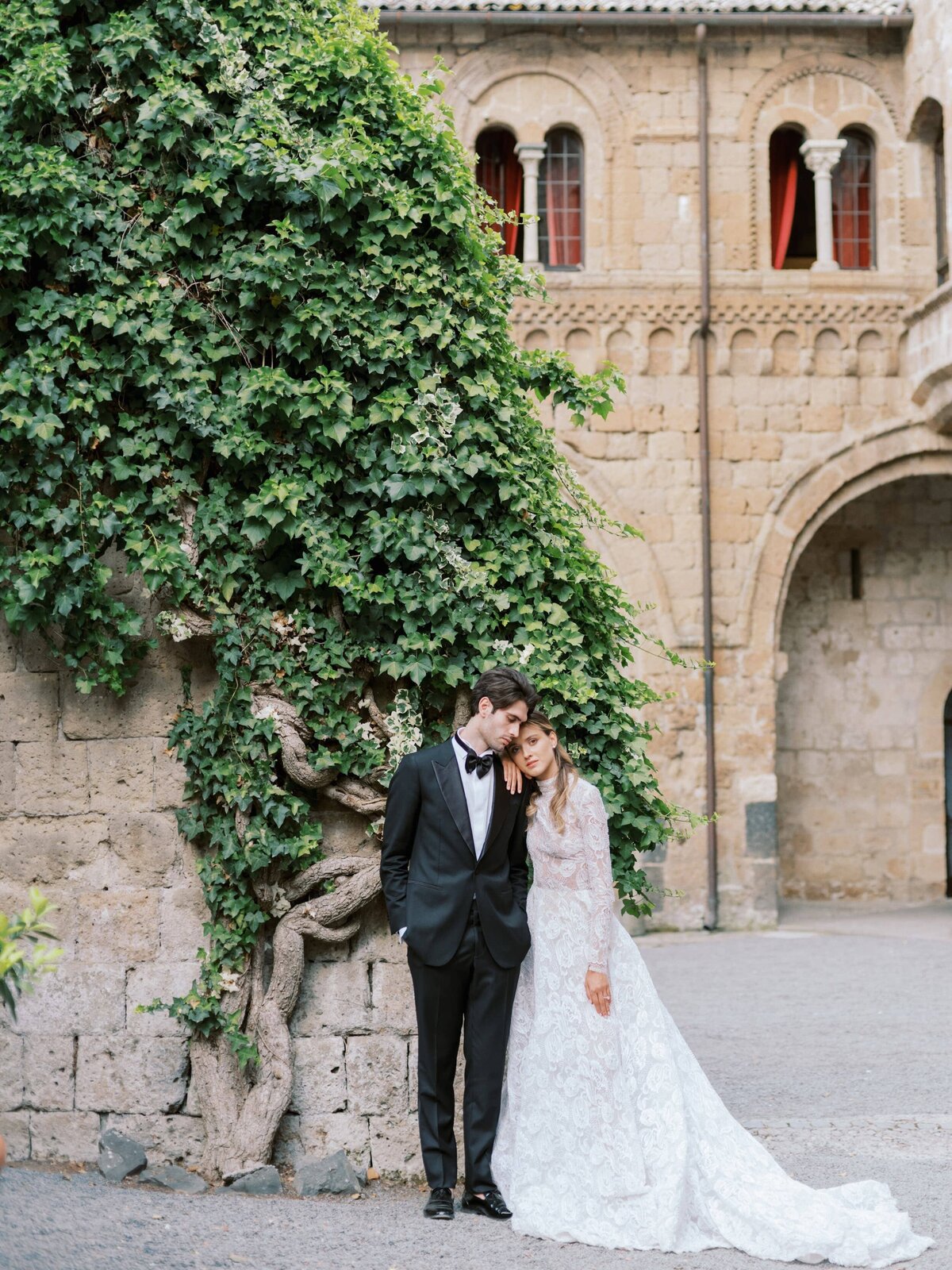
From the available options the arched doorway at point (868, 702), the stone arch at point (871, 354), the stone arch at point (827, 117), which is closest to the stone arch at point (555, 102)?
the stone arch at point (827, 117)

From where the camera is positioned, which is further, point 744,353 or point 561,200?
point 561,200

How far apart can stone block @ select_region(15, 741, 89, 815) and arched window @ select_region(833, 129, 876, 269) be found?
11.3m

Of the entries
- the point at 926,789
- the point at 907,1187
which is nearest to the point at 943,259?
the point at 926,789

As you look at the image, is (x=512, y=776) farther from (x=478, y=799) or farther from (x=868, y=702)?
(x=868, y=702)

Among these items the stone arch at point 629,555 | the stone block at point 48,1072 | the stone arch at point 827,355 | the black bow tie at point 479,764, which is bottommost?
the stone block at point 48,1072

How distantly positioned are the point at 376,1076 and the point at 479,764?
1584mm

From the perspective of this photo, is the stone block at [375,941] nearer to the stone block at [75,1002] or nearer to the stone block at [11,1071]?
the stone block at [75,1002]

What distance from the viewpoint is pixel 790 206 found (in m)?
14.8

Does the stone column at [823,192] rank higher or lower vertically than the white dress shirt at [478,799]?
higher

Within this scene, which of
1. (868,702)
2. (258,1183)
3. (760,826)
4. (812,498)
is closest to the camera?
(258,1183)

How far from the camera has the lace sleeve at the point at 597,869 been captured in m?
5.01

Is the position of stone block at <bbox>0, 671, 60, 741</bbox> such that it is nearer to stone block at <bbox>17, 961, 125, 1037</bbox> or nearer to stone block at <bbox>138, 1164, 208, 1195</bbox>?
stone block at <bbox>17, 961, 125, 1037</bbox>

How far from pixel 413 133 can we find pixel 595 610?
218cm

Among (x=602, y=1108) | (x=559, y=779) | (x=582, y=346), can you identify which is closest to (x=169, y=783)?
(x=559, y=779)
